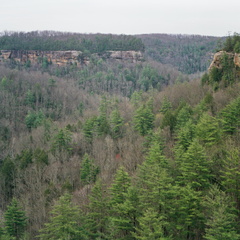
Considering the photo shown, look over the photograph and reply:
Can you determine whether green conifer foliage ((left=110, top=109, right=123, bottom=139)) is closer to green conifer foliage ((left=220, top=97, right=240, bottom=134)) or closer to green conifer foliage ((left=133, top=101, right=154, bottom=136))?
green conifer foliage ((left=133, top=101, right=154, bottom=136))

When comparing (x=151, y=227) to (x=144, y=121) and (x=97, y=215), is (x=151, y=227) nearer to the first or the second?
(x=97, y=215)

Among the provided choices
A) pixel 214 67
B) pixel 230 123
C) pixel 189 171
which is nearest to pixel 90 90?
pixel 214 67

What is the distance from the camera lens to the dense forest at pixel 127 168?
20031mm

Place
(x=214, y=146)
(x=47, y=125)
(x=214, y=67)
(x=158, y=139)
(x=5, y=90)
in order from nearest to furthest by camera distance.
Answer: (x=214, y=146) < (x=158, y=139) < (x=214, y=67) < (x=47, y=125) < (x=5, y=90)

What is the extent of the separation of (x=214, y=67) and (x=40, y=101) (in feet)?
198

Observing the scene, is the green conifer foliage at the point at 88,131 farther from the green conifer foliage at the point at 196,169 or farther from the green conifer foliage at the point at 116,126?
the green conifer foliage at the point at 196,169

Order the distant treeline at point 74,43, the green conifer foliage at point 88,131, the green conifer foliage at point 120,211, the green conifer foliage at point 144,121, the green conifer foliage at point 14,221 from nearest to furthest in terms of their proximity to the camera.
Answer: the green conifer foliage at point 120,211 < the green conifer foliage at point 14,221 < the green conifer foliage at point 144,121 < the green conifer foliage at point 88,131 < the distant treeline at point 74,43

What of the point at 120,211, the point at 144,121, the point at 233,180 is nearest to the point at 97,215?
the point at 120,211

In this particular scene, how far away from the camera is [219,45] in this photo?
63.2 metres

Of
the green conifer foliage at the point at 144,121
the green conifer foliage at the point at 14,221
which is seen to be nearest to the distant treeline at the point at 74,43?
the green conifer foliage at the point at 144,121

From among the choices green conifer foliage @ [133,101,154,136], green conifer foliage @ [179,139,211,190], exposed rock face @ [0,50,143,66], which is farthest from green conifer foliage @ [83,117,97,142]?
exposed rock face @ [0,50,143,66]

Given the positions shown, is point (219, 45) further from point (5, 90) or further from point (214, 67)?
point (5, 90)

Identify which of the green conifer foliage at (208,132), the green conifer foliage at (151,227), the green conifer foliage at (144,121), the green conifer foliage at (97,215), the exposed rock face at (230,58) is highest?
the exposed rock face at (230,58)

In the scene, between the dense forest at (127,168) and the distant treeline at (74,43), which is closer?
the dense forest at (127,168)
